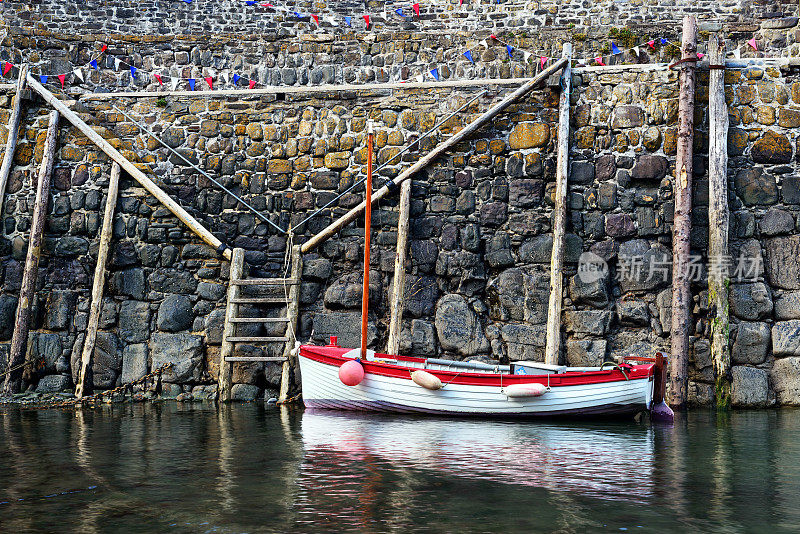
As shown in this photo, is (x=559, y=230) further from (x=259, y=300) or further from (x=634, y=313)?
(x=259, y=300)

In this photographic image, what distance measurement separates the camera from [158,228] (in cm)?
1314

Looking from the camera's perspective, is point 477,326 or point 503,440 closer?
point 503,440

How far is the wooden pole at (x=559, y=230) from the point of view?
1198 centimetres

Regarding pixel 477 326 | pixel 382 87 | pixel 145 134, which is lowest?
pixel 477 326

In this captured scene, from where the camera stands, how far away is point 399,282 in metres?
12.4

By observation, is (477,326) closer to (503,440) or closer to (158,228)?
(503,440)

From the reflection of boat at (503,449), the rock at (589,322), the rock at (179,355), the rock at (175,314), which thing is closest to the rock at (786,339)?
the rock at (589,322)

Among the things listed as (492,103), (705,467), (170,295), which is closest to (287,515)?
(705,467)

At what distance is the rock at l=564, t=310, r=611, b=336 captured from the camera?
12180 millimetres

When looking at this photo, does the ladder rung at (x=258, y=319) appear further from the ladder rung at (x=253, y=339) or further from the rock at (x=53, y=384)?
the rock at (x=53, y=384)

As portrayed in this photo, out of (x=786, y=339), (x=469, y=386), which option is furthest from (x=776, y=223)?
(x=469, y=386)

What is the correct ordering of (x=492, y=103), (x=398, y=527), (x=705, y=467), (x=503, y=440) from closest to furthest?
(x=398, y=527), (x=705, y=467), (x=503, y=440), (x=492, y=103)

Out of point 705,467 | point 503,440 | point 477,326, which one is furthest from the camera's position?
point 477,326

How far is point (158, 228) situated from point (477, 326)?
197 inches
